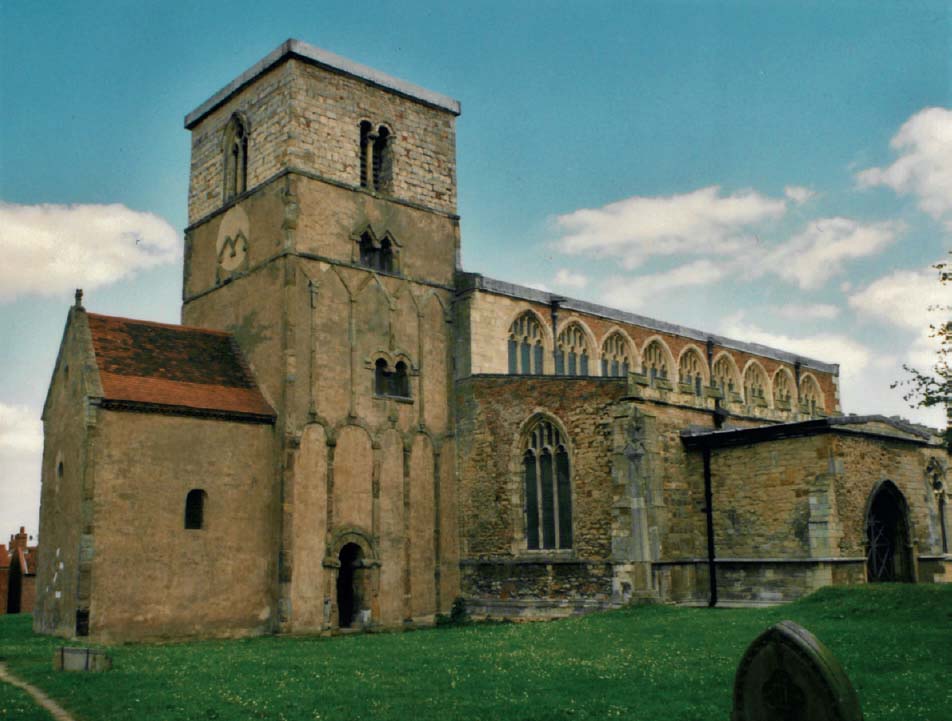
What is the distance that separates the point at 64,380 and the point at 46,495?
11.3ft

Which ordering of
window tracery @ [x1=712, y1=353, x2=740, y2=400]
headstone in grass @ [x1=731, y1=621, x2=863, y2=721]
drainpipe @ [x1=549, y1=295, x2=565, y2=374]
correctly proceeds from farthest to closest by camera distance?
window tracery @ [x1=712, y1=353, x2=740, y2=400] → drainpipe @ [x1=549, y1=295, x2=565, y2=374] → headstone in grass @ [x1=731, y1=621, x2=863, y2=721]

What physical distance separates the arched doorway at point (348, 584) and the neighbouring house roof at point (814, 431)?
33.0 feet

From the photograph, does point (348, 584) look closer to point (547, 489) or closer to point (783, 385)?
point (547, 489)

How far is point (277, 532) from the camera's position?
26109 millimetres

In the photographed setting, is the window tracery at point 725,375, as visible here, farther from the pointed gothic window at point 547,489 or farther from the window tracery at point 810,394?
the pointed gothic window at point 547,489

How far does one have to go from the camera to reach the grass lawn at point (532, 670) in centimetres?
1267

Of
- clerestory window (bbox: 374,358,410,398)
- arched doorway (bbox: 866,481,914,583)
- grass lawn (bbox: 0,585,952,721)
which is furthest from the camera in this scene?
clerestory window (bbox: 374,358,410,398)

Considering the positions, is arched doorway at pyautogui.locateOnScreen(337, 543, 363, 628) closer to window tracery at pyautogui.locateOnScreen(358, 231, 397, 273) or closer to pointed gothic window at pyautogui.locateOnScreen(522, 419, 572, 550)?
pointed gothic window at pyautogui.locateOnScreen(522, 419, 572, 550)

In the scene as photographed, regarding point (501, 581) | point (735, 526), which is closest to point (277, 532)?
point (501, 581)

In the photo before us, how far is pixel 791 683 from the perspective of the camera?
7.98m

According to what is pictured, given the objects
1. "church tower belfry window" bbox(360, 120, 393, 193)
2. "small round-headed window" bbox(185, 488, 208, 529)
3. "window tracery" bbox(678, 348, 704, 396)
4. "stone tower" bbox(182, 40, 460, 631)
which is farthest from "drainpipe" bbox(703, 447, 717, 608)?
"small round-headed window" bbox(185, 488, 208, 529)

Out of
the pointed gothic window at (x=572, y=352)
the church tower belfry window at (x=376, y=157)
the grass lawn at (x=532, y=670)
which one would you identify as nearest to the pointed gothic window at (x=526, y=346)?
the pointed gothic window at (x=572, y=352)

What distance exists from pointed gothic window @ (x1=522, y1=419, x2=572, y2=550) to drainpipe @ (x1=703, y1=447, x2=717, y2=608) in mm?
3829

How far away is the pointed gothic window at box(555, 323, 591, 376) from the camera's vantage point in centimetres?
3381
